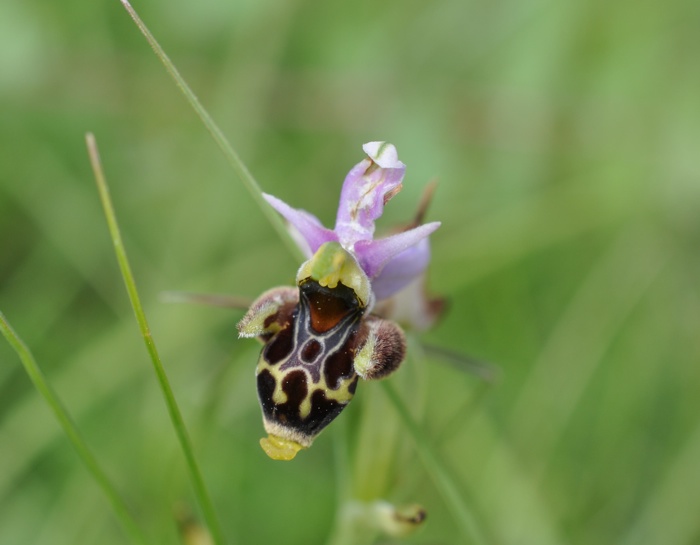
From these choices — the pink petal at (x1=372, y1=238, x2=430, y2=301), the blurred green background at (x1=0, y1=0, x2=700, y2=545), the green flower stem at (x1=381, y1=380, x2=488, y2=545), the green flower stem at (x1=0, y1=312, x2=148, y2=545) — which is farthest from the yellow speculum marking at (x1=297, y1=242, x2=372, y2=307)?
the blurred green background at (x1=0, y1=0, x2=700, y2=545)

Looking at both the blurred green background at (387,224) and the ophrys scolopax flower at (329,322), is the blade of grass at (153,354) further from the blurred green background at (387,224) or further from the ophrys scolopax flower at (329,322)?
the blurred green background at (387,224)

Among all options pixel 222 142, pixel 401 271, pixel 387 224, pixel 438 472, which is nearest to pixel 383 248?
pixel 401 271

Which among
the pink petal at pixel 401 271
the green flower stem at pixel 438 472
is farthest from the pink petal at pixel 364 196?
the green flower stem at pixel 438 472

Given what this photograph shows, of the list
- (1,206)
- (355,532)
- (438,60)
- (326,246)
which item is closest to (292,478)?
(355,532)

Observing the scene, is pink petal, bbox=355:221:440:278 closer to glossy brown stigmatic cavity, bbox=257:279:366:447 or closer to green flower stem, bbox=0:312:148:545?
glossy brown stigmatic cavity, bbox=257:279:366:447

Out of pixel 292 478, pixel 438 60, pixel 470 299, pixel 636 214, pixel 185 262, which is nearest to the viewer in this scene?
pixel 292 478

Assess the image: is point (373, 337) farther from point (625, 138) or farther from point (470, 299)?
point (625, 138)
